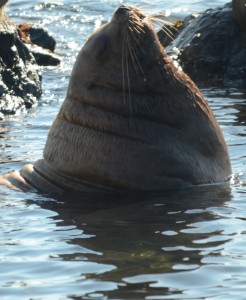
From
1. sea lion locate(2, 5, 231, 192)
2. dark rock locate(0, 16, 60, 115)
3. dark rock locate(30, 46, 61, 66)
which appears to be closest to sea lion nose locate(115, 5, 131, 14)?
sea lion locate(2, 5, 231, 192)

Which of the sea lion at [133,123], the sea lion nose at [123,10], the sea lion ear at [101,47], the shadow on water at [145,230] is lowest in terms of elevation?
the shadow on water at [145,230]

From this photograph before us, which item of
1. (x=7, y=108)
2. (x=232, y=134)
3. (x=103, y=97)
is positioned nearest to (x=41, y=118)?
(x=7, y=108)

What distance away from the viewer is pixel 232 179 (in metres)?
9.47

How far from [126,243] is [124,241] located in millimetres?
65

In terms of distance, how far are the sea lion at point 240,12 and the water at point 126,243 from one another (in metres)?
4.80

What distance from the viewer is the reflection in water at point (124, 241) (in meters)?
6.37

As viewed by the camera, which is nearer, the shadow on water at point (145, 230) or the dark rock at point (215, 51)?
the shadow on water at point (145, 230)

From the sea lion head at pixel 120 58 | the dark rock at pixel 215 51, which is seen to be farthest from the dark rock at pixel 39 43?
the sea lion head at pixel 120 58

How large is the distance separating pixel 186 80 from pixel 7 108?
16.7 feet

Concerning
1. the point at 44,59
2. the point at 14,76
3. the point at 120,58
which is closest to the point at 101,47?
the point at 120,58

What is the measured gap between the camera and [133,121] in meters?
9.11

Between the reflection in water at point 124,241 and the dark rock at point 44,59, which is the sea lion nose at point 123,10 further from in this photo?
the dark rock at point 44,59

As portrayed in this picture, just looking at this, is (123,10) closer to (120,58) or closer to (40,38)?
(120,58)

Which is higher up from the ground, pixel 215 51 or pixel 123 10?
pixel 123 10
